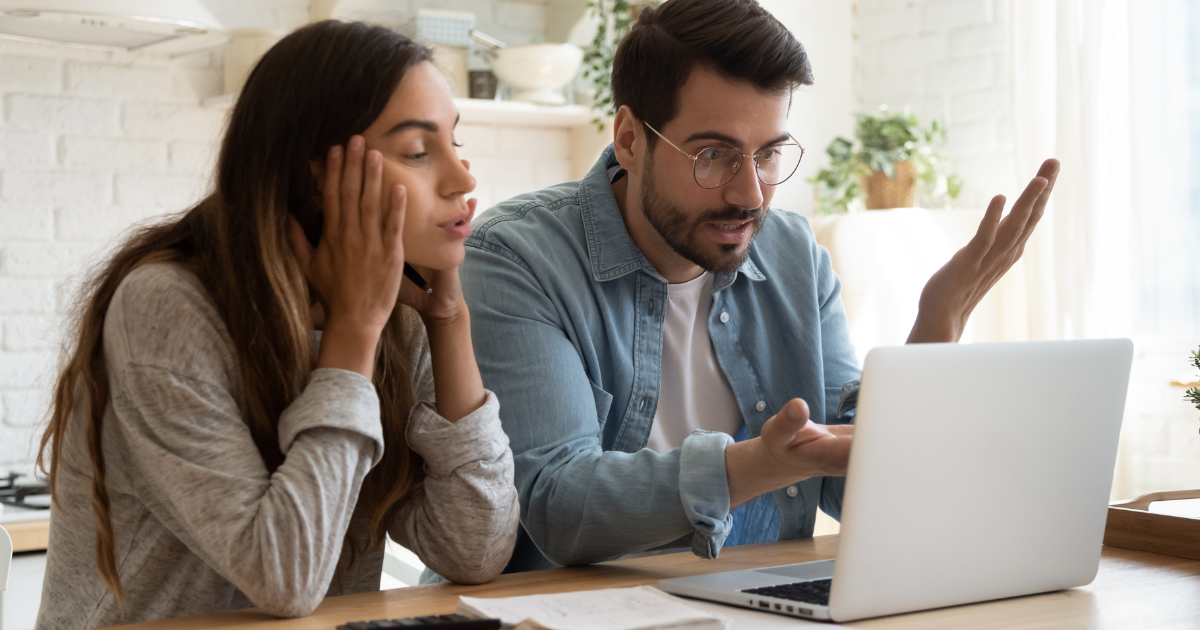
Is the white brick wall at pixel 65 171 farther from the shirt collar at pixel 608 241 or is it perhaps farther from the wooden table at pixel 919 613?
the wooden table at pixel 919 613

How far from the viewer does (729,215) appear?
1381 mm

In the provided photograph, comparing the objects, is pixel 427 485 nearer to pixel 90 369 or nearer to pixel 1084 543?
pixel 90 369

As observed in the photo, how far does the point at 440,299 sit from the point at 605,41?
6.47 ft


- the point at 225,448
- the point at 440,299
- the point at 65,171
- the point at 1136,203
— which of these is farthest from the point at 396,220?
the point at 1136,203

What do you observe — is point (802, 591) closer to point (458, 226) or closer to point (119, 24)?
point (458, 226)

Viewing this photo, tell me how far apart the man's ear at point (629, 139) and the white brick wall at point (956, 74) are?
1689mm

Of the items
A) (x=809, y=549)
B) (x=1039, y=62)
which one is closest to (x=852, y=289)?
(x=1039, y=62)

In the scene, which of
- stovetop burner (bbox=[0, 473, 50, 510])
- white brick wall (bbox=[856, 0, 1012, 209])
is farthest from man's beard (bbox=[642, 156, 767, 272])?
white brick wall (bbox=[856, 0, 1012, 209])

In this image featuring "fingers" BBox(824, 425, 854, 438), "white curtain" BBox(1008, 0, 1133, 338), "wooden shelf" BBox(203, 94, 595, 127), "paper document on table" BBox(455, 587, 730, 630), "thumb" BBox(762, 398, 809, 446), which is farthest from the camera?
"wooden shelf" BBox(203, 94, 595, 127)

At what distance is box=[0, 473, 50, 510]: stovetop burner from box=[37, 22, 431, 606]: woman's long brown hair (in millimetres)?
1099

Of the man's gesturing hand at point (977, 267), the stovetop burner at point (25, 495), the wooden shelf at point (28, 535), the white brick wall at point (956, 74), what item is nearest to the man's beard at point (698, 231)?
the man's gesturing hand at point (977, 267)

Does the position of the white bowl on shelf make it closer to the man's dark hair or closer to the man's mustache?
the man's dark hair

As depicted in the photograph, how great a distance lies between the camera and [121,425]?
3.06 ft

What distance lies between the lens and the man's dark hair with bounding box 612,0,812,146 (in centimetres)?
136
